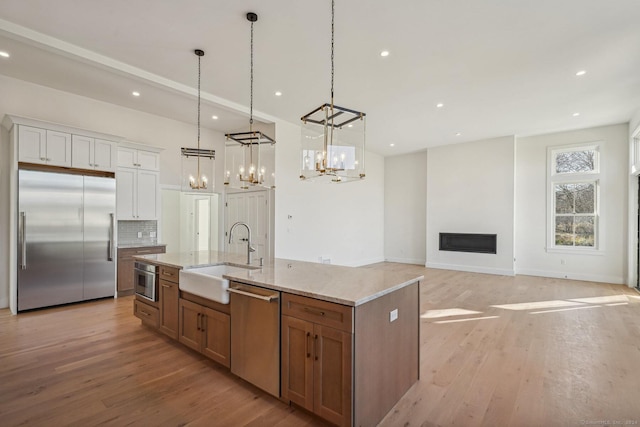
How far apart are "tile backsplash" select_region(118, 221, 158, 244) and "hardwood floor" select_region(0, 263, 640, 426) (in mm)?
1498

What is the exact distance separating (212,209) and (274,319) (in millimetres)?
5655

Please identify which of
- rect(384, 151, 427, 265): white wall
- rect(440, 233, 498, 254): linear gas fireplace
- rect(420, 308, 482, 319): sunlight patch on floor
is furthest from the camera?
rect(384, 151, 427, 265): white wall

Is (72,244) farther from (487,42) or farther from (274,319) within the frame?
(487,42)

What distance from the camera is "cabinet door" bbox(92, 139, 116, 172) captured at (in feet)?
15.9

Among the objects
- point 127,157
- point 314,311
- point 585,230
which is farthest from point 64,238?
point 585,230

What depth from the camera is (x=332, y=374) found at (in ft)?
6.05

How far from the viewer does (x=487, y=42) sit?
3.39 m

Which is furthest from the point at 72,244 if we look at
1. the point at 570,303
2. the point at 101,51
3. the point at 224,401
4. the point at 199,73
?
the point at 570,303

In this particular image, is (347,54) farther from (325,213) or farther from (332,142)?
(325,213)

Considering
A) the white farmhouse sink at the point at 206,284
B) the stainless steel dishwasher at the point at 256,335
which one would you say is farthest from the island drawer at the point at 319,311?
the white farmhouse sink at the point at 206,284

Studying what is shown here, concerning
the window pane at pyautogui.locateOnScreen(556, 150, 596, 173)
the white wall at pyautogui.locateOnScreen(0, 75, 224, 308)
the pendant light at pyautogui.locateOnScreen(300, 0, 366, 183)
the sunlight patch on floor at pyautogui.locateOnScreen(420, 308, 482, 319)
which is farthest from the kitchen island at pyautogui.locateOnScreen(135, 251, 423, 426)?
the window pane at pyautogui.locateOnScreen(556, 150, 596, 173)

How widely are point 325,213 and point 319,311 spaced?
17.8ft

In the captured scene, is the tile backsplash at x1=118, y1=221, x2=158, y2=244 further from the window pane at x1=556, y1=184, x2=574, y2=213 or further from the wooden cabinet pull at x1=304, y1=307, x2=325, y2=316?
the window pane at x1=556, y1=184, x2=574, y2=213

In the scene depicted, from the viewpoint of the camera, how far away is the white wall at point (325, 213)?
624 cm
